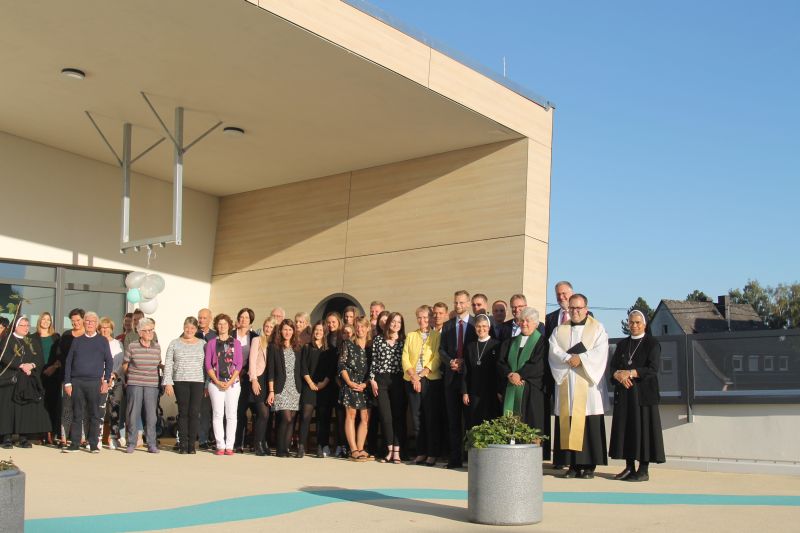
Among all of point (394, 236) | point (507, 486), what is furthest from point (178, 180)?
point (507, 486)

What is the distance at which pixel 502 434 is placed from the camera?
582cm

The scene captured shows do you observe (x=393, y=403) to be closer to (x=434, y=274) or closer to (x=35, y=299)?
(x=434, y=274)

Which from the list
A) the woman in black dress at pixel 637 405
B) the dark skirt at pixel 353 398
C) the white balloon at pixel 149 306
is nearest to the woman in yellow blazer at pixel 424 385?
the dark skirt at pixel 353 398

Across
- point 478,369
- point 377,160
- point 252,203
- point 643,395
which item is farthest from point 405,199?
point 643,395

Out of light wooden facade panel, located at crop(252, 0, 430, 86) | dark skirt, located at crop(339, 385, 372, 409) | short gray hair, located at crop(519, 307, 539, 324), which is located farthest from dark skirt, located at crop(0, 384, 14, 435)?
short gray hair, located at crop(519, 307, 539, 324)

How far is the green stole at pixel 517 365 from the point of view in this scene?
882 centimetres

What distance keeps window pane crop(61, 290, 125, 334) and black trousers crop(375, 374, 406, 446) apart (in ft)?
21.8

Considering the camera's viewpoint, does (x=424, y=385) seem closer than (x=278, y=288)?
Yes

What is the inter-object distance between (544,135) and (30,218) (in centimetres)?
782

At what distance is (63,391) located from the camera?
10.7 meters

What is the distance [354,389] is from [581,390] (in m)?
2.82

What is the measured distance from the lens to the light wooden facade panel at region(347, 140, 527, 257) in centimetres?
1271

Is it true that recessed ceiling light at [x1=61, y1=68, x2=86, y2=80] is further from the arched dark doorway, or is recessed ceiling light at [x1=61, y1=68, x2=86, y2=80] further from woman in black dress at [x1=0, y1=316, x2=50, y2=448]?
the arched dark doorway

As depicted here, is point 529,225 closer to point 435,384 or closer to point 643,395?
point 435,384
